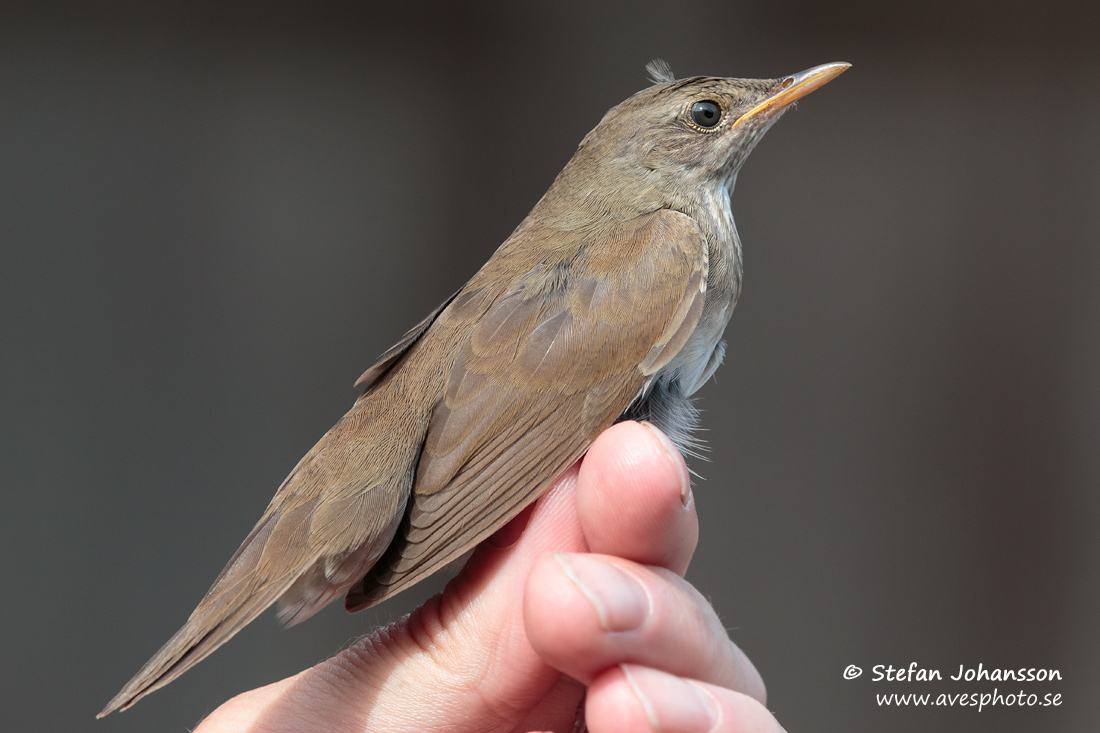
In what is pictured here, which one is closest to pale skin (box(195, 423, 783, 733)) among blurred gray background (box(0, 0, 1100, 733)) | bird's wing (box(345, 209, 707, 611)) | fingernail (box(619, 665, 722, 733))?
fingernail (box(619, 665, 722, 733))

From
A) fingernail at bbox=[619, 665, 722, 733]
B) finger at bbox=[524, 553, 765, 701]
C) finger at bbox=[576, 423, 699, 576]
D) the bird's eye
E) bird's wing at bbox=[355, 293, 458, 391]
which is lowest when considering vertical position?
fingernail at bbox=[619, 665, 722, 733]

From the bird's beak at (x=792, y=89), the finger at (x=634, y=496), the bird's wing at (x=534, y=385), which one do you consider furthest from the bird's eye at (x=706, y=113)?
the finger at (x=634, y=496)

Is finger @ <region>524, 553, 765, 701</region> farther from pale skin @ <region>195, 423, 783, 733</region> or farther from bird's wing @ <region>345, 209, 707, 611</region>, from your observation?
bird's wing @ <region>345, 209, 707, 611</region>

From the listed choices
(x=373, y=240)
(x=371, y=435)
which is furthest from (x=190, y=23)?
(x=371, y=435)

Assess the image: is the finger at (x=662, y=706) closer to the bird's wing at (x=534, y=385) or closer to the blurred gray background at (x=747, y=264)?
the bird's wing at (x=534, y=385)

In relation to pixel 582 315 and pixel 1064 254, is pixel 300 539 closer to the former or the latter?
pixel 582 315

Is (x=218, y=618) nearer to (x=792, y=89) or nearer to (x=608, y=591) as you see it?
(x=608, y=591)
